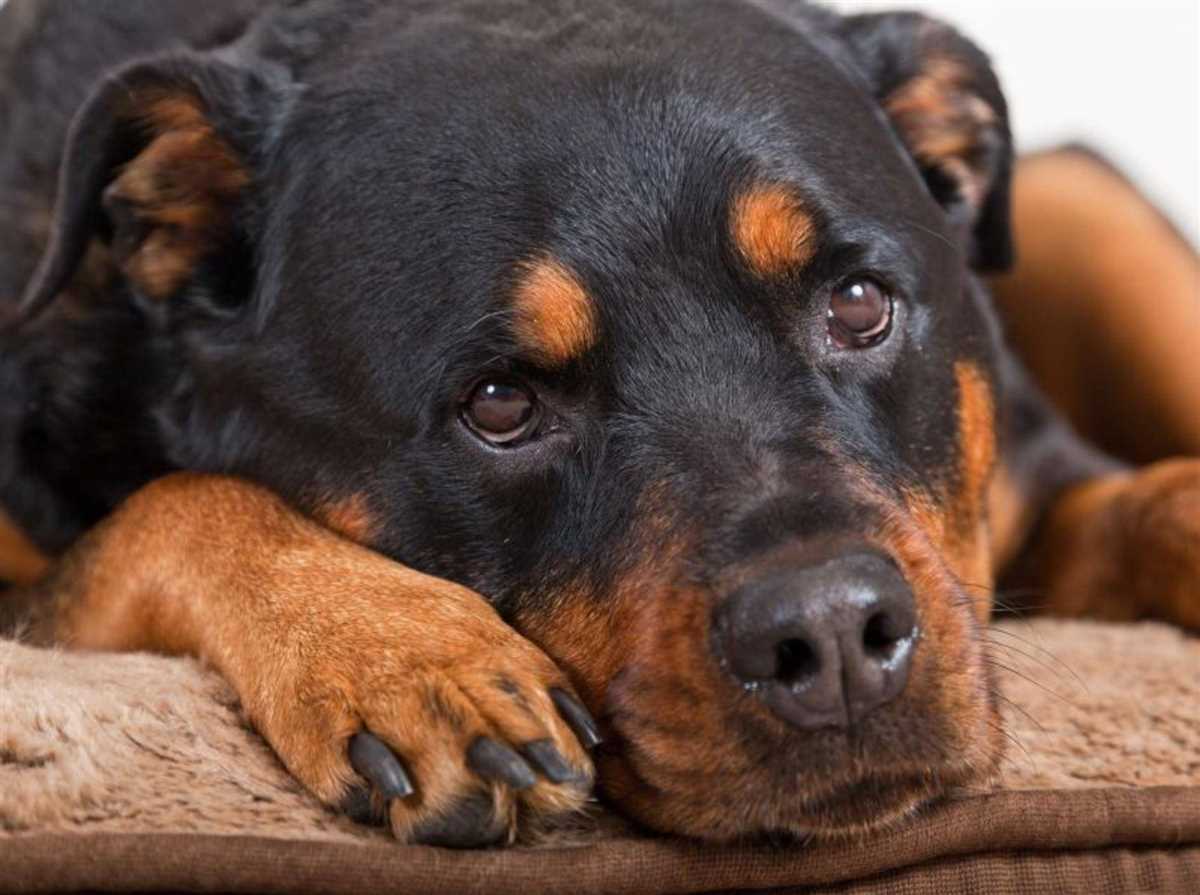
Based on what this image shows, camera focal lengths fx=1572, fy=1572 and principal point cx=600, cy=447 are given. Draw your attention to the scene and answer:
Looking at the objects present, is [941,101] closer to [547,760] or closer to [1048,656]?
[1048,656]

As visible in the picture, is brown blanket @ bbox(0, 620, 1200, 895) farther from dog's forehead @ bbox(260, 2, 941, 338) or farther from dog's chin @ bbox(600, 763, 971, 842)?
dog's forehead @ bbox(260, 2, 941, 338)

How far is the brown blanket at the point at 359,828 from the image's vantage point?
5.18ft

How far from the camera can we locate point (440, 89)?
7.16ft

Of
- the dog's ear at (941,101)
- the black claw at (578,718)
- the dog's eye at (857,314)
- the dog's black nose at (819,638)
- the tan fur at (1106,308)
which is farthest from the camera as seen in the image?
the tan fur at (1106,308)

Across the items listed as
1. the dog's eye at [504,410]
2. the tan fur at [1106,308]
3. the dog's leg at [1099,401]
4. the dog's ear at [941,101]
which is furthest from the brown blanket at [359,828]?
the tan fur at [1106,308]

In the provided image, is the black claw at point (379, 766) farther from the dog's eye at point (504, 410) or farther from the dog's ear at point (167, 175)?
the dog's ear at point (167, 175)

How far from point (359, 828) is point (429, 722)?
13 centimetres

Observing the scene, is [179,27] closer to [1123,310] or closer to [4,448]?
[4,448]

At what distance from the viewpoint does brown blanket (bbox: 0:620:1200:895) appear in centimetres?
158

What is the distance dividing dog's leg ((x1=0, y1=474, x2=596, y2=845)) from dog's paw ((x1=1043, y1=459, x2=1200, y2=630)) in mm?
1392

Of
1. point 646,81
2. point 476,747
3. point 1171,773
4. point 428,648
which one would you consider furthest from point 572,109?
point 1171,773

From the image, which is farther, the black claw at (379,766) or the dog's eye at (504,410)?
the dog's eye at (504,410)

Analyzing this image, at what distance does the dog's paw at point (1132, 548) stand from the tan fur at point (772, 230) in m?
1.08

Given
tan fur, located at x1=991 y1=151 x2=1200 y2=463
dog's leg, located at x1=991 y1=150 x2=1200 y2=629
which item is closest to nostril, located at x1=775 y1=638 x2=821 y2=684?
dog's leg, located at x1=991 y1=150 x2=1200 y2=629
